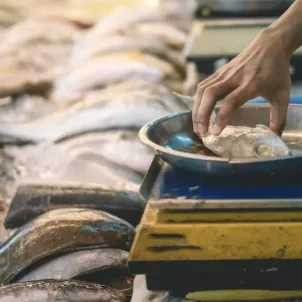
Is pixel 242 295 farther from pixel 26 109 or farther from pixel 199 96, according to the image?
pixel 26 109

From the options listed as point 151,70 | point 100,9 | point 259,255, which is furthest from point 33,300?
point 100,9

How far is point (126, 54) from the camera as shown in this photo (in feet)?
14.0

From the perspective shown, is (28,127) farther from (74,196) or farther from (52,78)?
(74,196)

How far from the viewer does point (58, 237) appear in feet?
5.98

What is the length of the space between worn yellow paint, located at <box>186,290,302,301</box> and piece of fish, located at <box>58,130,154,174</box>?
1.44 m

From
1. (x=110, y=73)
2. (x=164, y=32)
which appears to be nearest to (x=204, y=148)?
(x=110, y=73)

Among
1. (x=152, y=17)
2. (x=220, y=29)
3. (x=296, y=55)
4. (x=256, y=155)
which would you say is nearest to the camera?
(x=256, y=155)

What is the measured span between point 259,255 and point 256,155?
0.86 ft

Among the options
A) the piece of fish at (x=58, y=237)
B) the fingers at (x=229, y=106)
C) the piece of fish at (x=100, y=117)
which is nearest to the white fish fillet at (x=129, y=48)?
the piece of fish at (x=100, y=117)

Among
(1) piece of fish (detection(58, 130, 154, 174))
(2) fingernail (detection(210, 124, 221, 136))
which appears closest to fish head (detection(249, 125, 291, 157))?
(2) fingernail (detection(210, 124, 221, 136))

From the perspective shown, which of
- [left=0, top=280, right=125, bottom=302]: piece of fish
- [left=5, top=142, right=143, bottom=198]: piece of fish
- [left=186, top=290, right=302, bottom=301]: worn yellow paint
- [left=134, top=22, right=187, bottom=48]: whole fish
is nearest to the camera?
[left=186, top=290, right=302, bottom=301]: worn yellow paint

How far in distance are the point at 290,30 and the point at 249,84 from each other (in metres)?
0.19

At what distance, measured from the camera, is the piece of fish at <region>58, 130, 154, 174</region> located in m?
2.82

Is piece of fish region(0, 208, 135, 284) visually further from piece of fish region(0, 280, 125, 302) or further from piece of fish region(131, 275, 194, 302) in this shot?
piece of fish region(131, 275, 194, 302)
